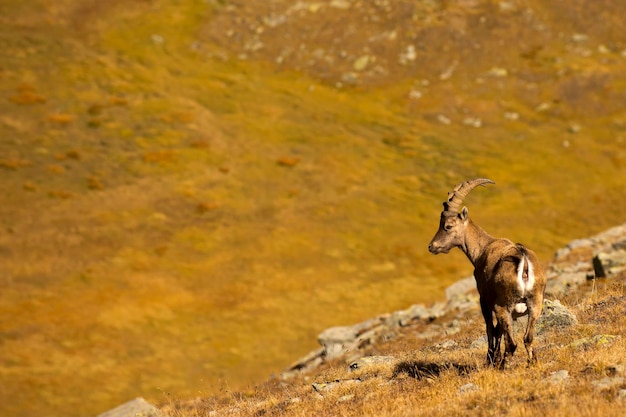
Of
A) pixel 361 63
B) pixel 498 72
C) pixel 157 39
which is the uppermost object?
pixel 157 39

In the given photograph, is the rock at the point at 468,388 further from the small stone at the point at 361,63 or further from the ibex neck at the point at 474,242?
the small stone at the point at 361,63

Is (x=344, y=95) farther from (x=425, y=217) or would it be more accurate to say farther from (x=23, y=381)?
(x=23, y=381)

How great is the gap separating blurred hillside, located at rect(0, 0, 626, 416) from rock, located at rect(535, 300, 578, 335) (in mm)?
17441

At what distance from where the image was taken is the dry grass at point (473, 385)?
1184 centimetres

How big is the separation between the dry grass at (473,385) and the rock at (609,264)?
5.50 meters

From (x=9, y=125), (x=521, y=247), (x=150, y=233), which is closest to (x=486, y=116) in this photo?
(x=150, y=233)

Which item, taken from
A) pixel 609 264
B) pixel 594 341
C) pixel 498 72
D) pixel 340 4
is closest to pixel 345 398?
pixel 594 341

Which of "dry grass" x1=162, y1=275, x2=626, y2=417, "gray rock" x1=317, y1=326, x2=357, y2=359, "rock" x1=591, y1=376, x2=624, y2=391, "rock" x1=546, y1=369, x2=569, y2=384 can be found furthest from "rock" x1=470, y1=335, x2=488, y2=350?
"gray rock" x1=317, y1=326, x2=357, y2=359

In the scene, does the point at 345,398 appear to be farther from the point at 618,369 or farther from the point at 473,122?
the point at 473,122

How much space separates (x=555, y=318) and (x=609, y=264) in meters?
9.04

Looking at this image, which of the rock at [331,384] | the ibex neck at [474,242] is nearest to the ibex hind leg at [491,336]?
the ibex neck at [474,242]

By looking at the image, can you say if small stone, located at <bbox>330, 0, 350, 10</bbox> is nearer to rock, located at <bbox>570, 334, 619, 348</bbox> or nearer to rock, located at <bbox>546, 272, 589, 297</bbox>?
rock, located at <bbox>546, 272, 589, 297</bbox>

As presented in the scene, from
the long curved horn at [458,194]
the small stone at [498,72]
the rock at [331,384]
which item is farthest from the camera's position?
the small stone at [498,72]

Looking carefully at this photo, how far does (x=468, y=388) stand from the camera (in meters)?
13.2
